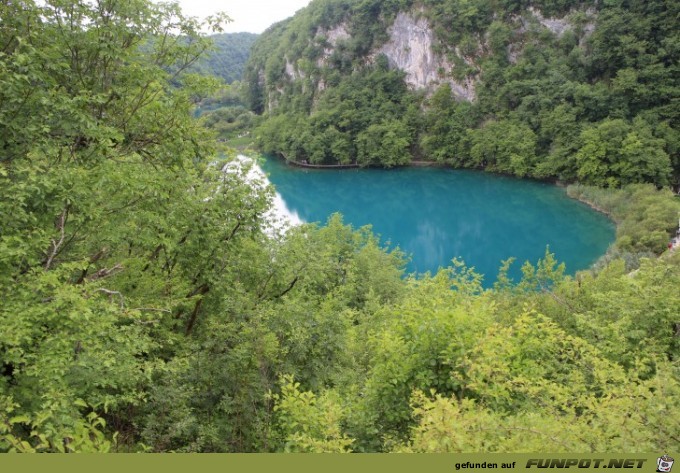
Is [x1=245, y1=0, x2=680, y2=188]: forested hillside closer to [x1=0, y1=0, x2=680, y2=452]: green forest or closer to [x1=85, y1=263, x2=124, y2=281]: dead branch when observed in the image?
[x1=0, y1=0, x2=680, y2=452]: green forest

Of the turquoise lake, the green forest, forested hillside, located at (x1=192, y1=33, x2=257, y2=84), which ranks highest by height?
forested hillside, located at (x1=192, y1=33, x2=257, y2=84)

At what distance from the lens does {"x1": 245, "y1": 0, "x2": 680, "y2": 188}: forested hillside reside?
47.5 metres

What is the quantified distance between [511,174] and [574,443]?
5254 centimetres

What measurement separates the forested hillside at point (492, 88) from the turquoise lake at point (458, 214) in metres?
4.43

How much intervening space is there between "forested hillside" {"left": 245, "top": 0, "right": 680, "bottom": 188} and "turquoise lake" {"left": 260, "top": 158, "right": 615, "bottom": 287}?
4.43 meters

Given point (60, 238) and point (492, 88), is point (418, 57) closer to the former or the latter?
point (492, 88)

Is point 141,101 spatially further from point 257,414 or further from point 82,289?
point 257,414

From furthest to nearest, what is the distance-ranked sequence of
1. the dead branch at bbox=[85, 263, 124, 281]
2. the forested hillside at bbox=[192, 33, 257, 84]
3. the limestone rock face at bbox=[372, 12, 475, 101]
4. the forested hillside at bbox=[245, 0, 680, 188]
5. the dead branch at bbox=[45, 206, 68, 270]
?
the forested hillside at bbox=[192, 33, 257, 84] → the limestone rock face at bbox=[372, 12, 475, 101] → the forested hillside at bbox=[245, 0, 680, 188] → the dead branch at bbox=[85, 263, 124, 281] → the dead branch at bbox=[45, 206, 68, 270]

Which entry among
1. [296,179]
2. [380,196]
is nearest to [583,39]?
[380,196]

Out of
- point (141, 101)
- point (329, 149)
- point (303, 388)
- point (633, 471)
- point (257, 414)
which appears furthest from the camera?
point (329, 149)

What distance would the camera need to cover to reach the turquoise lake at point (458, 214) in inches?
1259

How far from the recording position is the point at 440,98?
211 feet

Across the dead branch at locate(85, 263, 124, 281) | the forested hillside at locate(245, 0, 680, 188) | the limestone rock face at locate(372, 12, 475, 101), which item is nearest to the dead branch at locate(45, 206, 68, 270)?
the dead branch at locate(85, 263, 124, 281)

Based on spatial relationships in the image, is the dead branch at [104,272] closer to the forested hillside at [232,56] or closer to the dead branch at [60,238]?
the dead branch at [60,238]
